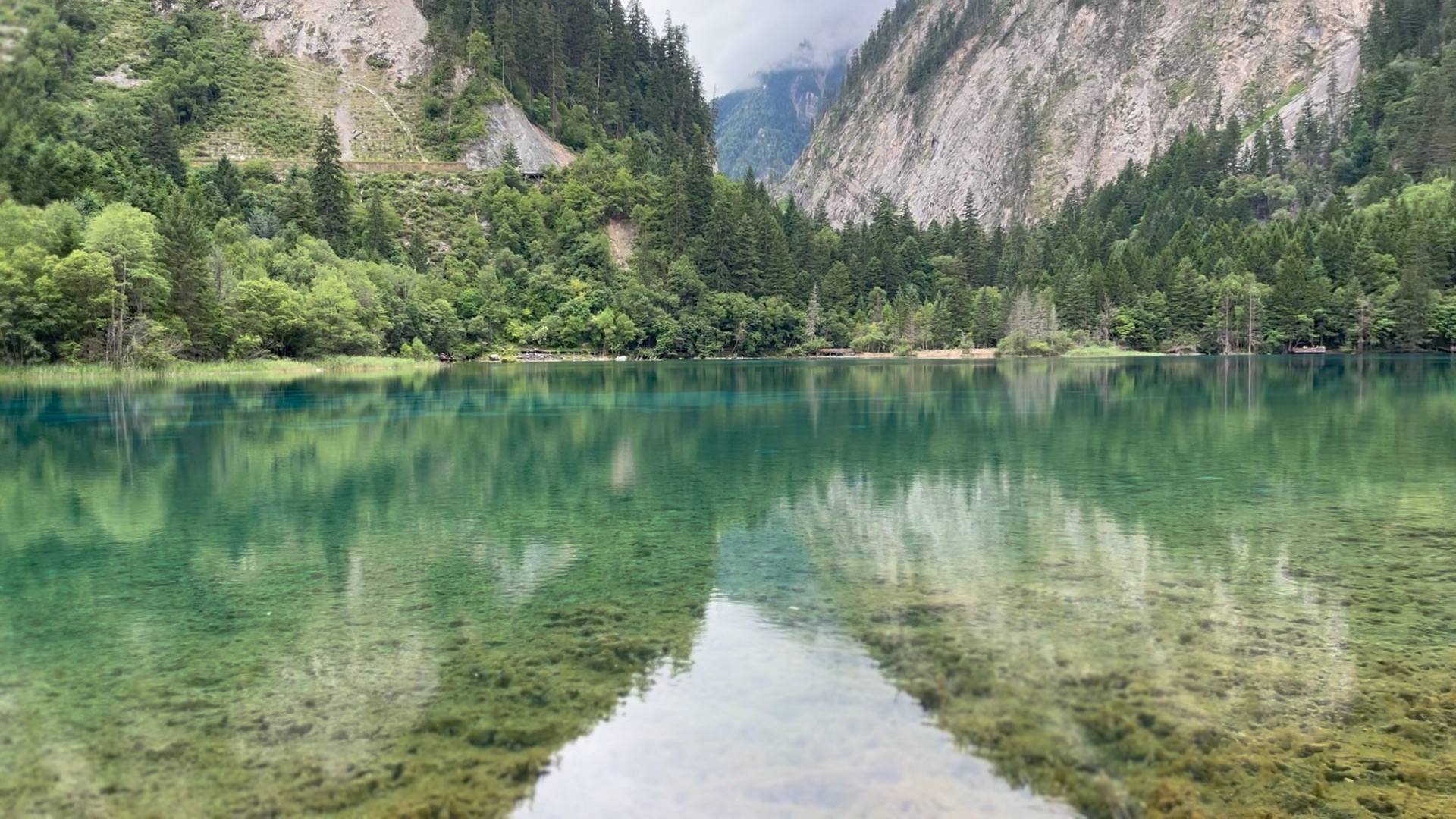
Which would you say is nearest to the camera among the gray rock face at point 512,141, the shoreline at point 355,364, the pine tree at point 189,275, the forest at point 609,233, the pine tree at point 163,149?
the shoreline at point 355,364

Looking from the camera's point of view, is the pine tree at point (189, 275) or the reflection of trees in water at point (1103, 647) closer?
the reflection of trees in water at point (1103, 647)

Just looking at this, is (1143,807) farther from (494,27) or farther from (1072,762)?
(494,27)

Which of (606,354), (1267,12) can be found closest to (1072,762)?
(606,354)

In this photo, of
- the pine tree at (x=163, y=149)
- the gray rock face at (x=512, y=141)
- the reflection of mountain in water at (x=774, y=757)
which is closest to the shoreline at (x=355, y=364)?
the gray rock face at (x=512, y=141)

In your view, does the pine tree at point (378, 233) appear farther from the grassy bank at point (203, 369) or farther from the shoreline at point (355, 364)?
the grassy bank at point (203, 369)

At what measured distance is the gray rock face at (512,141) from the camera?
12719 cm

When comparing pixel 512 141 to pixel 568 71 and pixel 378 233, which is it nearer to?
pixel 568 71

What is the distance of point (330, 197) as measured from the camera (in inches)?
4077

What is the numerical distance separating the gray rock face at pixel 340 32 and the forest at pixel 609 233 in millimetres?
5442

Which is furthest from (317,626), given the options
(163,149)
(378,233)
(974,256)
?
(974,256)

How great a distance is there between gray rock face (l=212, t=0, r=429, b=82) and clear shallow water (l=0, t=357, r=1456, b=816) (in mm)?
127812

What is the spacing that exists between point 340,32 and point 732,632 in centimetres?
15249

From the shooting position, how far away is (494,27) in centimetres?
14112

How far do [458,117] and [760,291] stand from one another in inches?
2000
